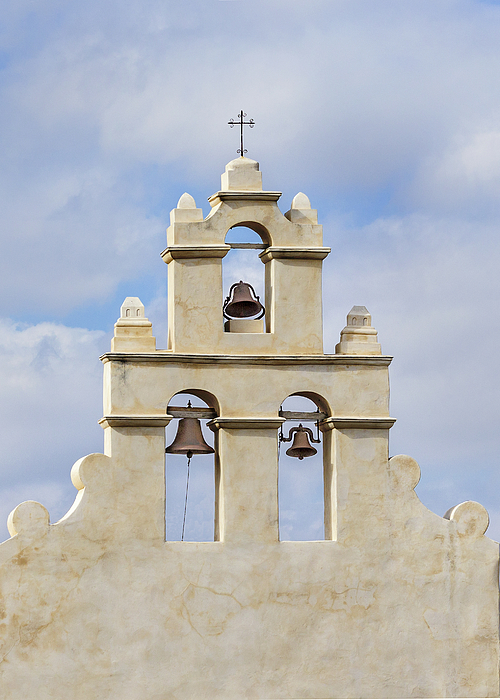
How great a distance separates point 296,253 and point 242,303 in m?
0.92

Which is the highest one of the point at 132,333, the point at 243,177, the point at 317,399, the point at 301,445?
the point at 243,177

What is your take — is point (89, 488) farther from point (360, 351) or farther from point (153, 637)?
point (360, 351)

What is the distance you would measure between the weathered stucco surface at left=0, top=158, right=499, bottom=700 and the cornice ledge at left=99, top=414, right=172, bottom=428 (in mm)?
18

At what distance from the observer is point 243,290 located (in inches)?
648

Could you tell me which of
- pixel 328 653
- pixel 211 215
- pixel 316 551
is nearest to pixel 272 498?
pixel 316 551

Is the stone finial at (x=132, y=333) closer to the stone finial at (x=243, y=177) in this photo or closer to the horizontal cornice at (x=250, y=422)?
the horizontal cornice at (x=250, y=422)

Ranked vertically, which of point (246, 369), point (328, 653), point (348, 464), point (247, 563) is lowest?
point (328, 653)

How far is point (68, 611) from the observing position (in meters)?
15.1

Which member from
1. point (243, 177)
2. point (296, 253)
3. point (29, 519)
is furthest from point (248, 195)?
point (29, 519)

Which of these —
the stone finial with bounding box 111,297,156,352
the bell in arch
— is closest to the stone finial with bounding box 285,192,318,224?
the stone finial with bounding box 111,297,156,352

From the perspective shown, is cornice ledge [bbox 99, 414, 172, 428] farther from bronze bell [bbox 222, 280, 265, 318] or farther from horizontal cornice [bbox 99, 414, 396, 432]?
bronze bell [bbox 222, 280, 265, 318]

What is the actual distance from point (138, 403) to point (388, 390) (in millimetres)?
3019

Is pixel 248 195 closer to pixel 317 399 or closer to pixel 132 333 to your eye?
pixel 132 333

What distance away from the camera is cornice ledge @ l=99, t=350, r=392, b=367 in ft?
51.1
